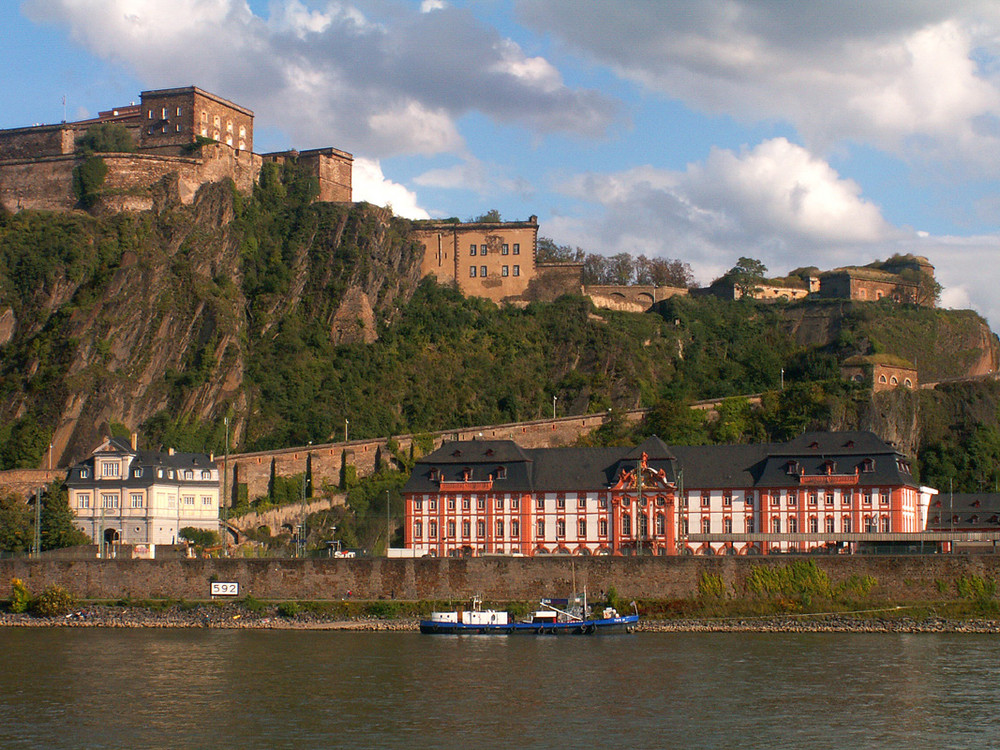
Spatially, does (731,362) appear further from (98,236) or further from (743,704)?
(743,704)

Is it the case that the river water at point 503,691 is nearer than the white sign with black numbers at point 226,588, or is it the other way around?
the river water at point 503,691

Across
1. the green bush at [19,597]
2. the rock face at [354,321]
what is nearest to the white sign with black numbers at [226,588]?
the green bush at [19,597]

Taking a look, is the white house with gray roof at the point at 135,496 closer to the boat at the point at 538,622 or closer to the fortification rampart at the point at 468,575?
the fortification rampart at the point at 468,575

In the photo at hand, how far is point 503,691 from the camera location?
136 feet

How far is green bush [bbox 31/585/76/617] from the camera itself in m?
60.7

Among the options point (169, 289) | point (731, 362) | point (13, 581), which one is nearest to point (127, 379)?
point (169, 289)

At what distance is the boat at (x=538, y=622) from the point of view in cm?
5638

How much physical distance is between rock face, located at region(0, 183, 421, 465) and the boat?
33.4m

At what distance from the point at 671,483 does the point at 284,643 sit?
2593 cm

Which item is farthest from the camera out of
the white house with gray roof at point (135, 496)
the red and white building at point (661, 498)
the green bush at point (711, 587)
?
the white house with gray roof at point (135, 496)

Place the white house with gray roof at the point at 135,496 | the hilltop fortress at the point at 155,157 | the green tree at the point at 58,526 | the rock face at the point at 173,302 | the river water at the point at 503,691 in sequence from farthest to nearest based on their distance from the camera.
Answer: the hilltop fortress at the point at 155,157
the rock face at the point at 173,302
the white house with gray roof at the point at 135,496
the green tree at the point at 58,526
the river water at the point at 503,691

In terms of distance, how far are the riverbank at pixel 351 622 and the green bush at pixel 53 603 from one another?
305 millimetres

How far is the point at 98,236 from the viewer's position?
93.3 meters

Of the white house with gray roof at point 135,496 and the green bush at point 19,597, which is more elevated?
the white house with gray roof at point 135,496
